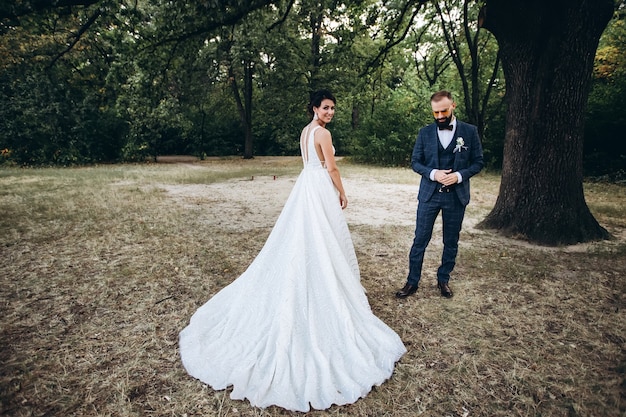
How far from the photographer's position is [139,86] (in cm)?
754

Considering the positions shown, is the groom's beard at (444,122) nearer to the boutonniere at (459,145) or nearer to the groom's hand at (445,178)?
the boutonniere at (459,145)

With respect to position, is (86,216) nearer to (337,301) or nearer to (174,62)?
(174,62)

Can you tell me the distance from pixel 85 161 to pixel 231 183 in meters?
12.6

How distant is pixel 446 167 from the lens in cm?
368

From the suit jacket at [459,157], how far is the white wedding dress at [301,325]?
3.59ft

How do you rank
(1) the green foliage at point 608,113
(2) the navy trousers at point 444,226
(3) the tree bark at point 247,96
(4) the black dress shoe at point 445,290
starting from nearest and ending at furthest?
(2) the navy trousers at point 444,226 → (4) the black dress shoe at point 445,290 → (1) the green foliage at point 608,113 → (3) the tree bark at point 247,96

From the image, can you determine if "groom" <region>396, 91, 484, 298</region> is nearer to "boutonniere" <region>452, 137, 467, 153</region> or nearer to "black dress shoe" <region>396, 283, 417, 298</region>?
"boutonniere" <region>452, 137, 467, 153</region>

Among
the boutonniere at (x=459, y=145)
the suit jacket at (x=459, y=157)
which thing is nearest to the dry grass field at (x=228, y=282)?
the suit jacket at (x=459, y=157)

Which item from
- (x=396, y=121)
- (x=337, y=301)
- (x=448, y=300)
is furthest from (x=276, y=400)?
(x=396, y=121)

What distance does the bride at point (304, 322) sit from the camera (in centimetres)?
242

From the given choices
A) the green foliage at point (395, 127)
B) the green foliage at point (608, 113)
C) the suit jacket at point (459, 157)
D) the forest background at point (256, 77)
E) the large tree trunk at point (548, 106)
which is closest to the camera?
the suit jacket at point (459, 157)

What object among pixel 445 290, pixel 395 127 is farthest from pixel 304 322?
pixel 395 127

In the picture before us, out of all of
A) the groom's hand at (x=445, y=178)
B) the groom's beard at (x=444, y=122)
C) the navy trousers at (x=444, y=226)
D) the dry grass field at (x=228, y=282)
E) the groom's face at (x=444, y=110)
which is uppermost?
the groom's face at (x=444, y=110)

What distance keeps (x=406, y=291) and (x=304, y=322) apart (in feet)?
5.29
